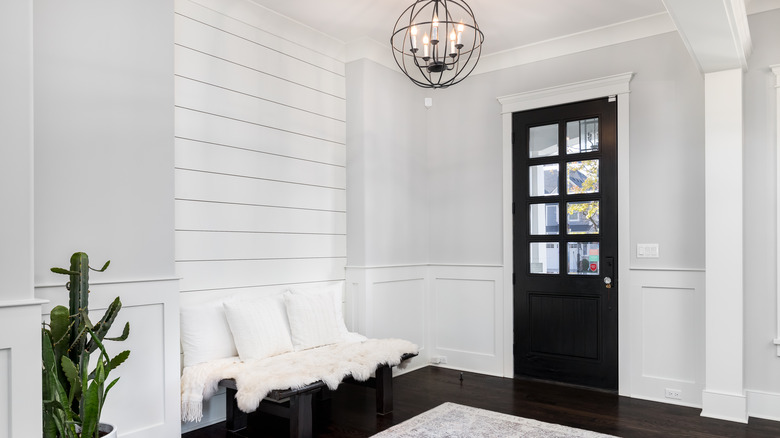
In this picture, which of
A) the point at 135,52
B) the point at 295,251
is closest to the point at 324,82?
the point at 295,251

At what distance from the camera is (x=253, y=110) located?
12.7ft

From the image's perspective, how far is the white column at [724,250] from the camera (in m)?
3.57

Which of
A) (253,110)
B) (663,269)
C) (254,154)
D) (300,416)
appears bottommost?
(300,416)

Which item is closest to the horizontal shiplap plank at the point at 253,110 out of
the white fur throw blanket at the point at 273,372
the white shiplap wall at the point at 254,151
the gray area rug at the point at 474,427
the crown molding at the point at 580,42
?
the white shiplap wall at the point at 254,151

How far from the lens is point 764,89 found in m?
3.72

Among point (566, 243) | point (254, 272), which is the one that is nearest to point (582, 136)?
point (566, 243)

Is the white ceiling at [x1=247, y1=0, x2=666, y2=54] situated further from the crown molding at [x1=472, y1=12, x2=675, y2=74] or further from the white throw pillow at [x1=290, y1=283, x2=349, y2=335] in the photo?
the white throw pillow at [x1=290, y1=283, x2=349, y2=335]

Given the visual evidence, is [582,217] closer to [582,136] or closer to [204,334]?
[582,136]

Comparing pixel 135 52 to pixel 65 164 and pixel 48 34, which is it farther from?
pixel 65 164

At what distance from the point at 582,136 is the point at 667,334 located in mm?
1625

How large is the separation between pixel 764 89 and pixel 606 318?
6.32 ft

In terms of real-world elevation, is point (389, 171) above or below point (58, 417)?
above

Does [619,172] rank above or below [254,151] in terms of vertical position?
below

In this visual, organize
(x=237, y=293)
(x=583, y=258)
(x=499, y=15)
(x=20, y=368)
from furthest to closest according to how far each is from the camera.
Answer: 1. (x=583, y=258)
2. (x=499, y=15)
3. (x=237, y=293)
4. (x=20, y=368)
